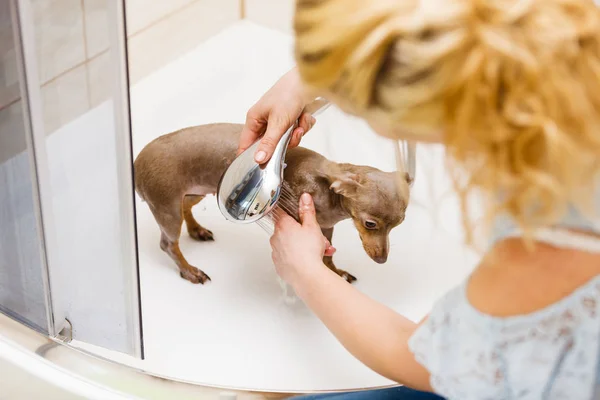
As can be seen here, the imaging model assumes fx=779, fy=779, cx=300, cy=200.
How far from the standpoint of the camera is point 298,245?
100 cm

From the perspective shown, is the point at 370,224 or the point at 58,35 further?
the point at 370,224

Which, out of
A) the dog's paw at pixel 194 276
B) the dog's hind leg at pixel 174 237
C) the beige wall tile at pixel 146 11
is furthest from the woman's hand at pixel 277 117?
the beige wall tile at pixel 146 11

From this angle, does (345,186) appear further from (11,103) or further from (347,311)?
(11,103)

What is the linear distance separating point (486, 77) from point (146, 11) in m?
1.16

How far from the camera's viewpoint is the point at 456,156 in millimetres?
608

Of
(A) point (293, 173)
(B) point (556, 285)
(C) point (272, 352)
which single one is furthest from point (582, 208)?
(C) point (272, 352)

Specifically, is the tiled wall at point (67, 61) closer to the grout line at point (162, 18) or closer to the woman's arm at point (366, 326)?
the woman's arm at point (366, 326)

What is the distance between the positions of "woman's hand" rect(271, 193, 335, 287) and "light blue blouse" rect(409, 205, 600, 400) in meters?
0.25

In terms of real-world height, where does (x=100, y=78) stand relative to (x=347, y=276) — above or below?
above

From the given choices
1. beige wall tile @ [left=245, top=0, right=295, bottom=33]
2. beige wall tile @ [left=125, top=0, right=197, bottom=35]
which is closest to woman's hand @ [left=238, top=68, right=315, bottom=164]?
beige wall tile @ [left=125, top=0, right=197, bottom=35]

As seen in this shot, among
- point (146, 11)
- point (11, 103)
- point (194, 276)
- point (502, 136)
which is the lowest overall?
point (194, 276)

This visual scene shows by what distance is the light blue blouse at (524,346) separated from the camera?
26.6 inches

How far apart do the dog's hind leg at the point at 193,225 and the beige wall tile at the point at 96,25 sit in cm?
50

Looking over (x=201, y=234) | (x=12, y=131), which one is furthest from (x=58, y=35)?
(x=201, y=234)
